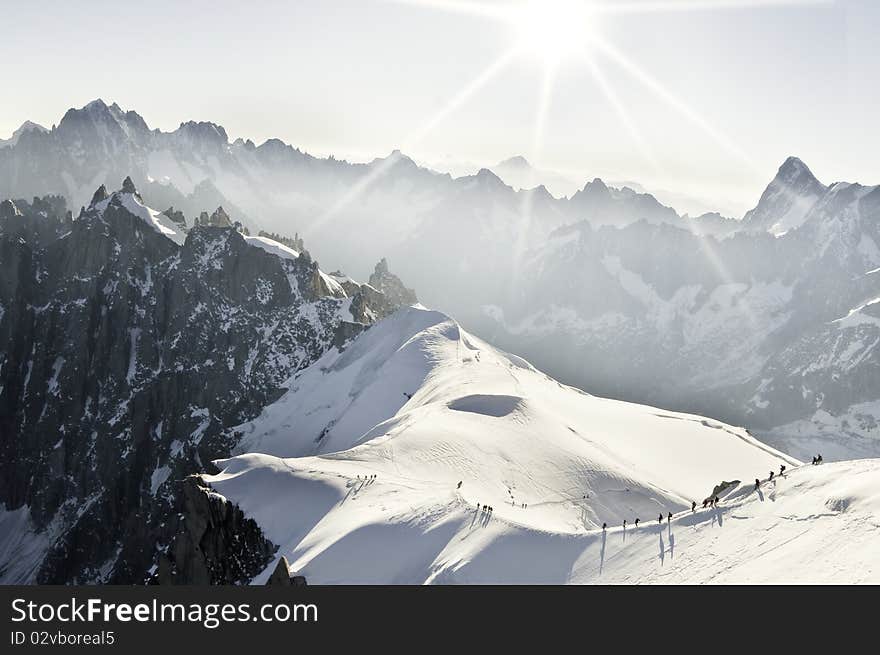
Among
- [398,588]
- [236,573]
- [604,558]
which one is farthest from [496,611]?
[236,573]

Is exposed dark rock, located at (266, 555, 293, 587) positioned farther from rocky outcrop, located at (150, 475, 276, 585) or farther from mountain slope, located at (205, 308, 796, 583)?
rocky outcrop, located at (150, 475, 276, 585)

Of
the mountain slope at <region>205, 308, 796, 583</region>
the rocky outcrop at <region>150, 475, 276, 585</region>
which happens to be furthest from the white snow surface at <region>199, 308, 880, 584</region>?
the rocky outcrop at <region>150, 475, 276, 585</region>

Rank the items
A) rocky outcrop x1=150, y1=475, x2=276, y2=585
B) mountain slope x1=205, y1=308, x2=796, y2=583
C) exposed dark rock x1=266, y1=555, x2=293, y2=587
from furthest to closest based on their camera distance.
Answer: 1. rocky outcrop x1=150, y1=475, x2=276, y2=585
2. mountain slope x1=205, y1=308, x2=796, y2=583
3. exposed dark rock x1=266, y1=555, x2=293, y2=587

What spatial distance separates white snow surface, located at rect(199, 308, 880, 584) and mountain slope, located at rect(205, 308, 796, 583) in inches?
10.3

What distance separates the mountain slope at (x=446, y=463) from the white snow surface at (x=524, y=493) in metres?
0.26

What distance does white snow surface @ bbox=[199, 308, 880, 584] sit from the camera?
1518 inches

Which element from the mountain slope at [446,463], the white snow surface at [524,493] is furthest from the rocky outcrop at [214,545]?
the white snow surface at [524,493]

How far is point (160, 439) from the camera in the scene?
196750 mm

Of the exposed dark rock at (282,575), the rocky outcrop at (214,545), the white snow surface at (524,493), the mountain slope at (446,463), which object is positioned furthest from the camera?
the rocky outcrop at (214,545)

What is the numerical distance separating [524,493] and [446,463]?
9.46 meters

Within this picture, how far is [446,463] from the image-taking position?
7262 centimetres

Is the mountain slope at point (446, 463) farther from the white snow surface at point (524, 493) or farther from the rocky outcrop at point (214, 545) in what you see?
the rocky outcrop at point (214, 545)

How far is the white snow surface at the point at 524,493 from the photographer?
127ft

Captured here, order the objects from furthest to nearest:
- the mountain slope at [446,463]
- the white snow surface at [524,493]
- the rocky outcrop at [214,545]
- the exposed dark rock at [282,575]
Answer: the rocky outcrop at [214,545] → the mountain slope at [446,463] → the exposed dark rock at [282,575] → the white snow surface at [524,493]
